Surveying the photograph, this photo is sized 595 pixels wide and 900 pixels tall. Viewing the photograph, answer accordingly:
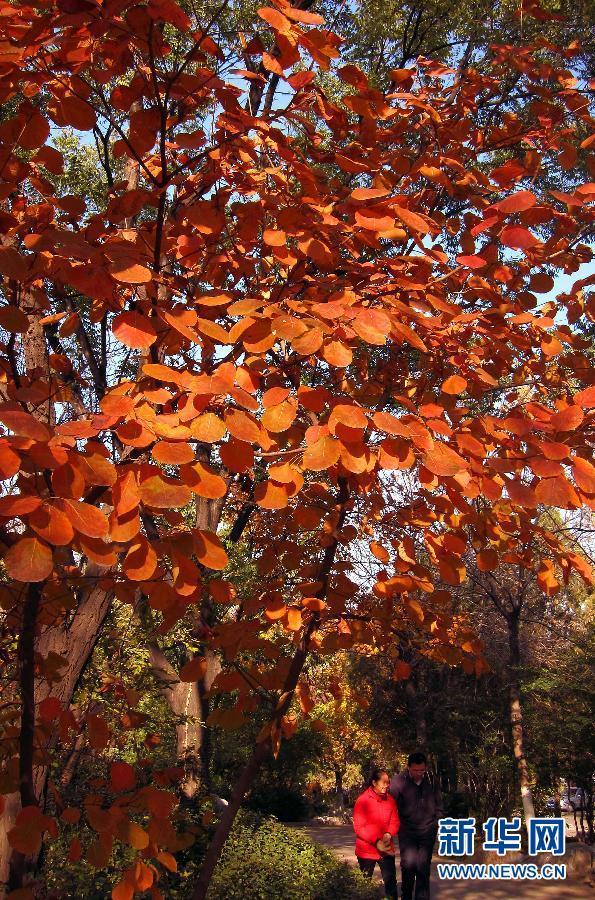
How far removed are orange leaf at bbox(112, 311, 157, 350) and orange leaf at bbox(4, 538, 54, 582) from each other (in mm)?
419

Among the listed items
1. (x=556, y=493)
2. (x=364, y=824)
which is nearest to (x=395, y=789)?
(x=364, y=824)

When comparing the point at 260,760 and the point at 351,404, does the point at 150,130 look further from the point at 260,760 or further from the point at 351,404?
the point at 260,760

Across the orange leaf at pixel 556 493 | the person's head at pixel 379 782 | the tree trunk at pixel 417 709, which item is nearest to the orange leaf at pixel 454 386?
the orange leaf at pixel 556 493

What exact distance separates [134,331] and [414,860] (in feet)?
17.6

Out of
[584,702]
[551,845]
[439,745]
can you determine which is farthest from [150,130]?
[439,745]

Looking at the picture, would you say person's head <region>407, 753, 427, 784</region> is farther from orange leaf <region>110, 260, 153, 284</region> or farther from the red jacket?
orange leaf <region>110, 260, 153, 284</region>

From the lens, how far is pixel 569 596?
15258 mm

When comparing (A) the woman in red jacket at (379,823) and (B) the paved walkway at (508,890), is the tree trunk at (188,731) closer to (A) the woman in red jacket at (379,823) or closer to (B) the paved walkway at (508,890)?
(A) the woman in red jacket at (379,823)

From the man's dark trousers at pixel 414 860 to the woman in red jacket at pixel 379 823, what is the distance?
8.6 inches

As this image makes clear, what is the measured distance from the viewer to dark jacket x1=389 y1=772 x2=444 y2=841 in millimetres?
5402

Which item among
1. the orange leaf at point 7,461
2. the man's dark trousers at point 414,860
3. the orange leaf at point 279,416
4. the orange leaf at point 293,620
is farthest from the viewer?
the man's dark trousers at point 414,860

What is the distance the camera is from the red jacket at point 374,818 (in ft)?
18.8

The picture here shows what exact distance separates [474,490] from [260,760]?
4.77ft

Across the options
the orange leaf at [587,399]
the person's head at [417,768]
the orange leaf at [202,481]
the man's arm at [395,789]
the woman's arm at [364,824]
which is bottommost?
the woman's arm at [364,824]
